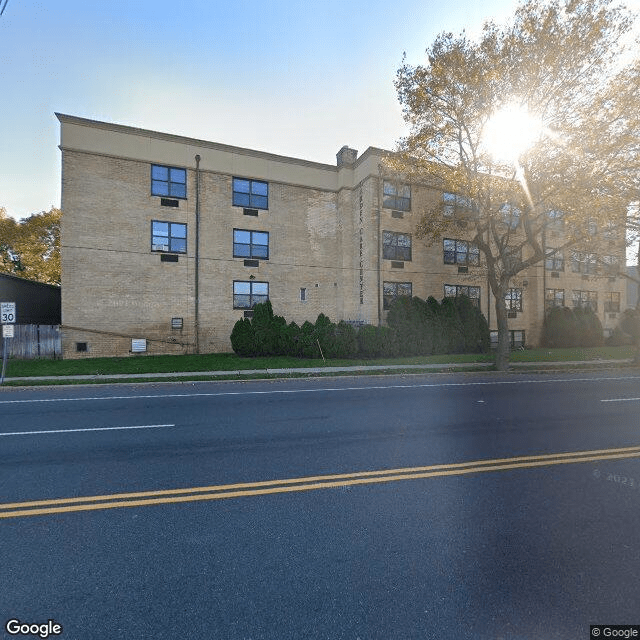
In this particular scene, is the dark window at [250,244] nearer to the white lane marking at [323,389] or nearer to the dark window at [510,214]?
the white lane marking at [323,389]

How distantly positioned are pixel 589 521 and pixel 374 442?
2.88 m

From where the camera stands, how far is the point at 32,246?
29562mm

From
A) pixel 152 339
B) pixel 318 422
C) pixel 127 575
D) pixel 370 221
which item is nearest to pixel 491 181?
pixel 370 221

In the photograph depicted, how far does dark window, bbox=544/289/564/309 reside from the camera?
27.3m

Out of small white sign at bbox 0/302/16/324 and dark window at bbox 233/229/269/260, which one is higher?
dark window at bbox 233/229/269/260

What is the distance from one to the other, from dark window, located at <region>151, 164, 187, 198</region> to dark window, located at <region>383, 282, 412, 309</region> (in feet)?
43.1

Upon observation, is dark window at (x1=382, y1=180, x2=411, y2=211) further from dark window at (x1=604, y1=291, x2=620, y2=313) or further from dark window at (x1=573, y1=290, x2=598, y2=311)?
dark window at (x1=604, y1=291, x2=620, y2=313)

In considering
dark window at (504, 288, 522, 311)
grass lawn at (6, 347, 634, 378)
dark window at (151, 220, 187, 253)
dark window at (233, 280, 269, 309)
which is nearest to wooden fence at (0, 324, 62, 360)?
grass lawn at (6, 347, 634, 378)

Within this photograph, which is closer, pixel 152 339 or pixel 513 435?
pixel 513 435

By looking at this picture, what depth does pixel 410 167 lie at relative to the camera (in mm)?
16516

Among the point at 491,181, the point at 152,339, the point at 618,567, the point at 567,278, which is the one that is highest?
the point at 491,181

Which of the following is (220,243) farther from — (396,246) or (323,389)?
(323,389)

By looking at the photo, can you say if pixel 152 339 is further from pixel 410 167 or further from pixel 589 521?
pixel 589 521

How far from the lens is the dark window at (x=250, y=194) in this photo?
843 inches
